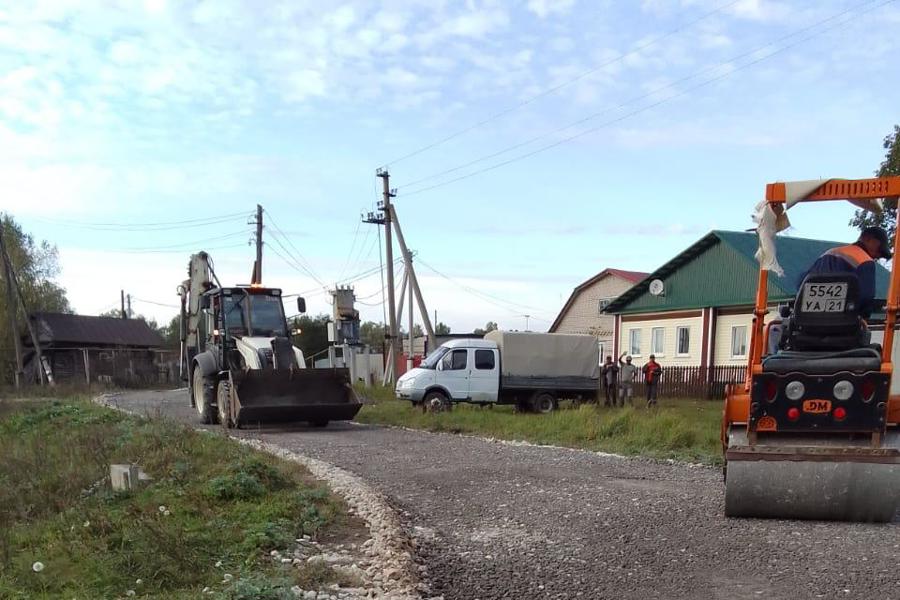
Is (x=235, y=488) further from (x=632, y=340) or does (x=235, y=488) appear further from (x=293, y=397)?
(x=632, y=340)

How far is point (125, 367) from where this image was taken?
144 ft

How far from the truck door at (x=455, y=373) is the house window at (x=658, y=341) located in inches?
543

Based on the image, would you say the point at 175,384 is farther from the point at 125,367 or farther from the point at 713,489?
the point at 713,489

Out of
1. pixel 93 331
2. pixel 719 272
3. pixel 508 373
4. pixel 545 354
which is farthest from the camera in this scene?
pixel 93 331

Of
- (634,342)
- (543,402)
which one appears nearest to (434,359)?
(543,402)

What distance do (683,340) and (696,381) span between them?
2.73 metres

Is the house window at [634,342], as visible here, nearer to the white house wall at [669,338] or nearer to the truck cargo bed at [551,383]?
the white house wall at [669,338]

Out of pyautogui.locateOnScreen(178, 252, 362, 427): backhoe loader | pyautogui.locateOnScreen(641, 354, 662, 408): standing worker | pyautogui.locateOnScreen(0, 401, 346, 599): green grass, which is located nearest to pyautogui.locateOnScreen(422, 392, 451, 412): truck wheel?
pyautogui.locateOnScreen(178, 252, 362, 427): backhoe loader

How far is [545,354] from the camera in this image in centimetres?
2109

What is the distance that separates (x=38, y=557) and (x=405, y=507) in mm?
3186

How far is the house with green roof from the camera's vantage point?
27219 millimetres

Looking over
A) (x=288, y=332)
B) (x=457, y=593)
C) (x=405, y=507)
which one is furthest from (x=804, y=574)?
(x=288, y=332)

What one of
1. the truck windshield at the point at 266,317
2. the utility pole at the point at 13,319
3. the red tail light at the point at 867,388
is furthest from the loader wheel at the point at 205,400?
the utility pole at the point at 13,319

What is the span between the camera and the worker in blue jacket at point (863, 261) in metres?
6.12
